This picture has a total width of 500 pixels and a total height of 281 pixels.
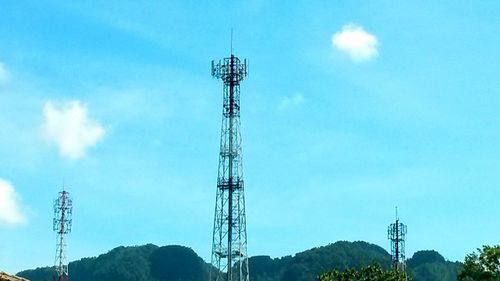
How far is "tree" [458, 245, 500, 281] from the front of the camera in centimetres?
8175

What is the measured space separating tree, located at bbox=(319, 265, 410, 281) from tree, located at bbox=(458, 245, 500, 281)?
1475 centimetres

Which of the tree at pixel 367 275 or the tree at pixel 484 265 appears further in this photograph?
the tree at pixel 367 275

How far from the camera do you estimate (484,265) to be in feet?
271

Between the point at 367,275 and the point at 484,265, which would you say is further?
the point at 367,275

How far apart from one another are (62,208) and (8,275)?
6992 centimetres

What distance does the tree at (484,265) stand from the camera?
81.8 meters

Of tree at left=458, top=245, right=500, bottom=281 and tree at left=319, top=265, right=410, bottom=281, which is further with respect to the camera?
tree at left=319, top=265, right=410, bottom=281

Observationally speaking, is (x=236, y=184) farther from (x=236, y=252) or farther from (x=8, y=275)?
(x=8, y=275)

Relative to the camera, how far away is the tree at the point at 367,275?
98.3 metres

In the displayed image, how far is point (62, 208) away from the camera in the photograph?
361 ft

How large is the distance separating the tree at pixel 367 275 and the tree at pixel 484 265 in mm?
14747

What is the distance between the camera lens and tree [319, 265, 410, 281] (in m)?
98.3

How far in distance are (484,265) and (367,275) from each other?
800 inches

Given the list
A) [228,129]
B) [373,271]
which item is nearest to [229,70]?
[228,129]
